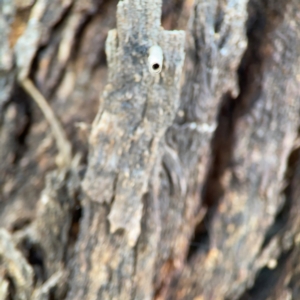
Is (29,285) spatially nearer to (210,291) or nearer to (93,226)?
(93,226)

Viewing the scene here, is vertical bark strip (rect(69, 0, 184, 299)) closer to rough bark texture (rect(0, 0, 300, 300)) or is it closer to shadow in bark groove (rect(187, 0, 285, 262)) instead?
rough bark texture (rect(0, 0, 300, 300))

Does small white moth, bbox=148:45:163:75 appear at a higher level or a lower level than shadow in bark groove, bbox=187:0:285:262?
higher

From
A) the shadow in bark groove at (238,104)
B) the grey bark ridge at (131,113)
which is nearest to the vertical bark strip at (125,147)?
the grey bark ridge at (131,113)

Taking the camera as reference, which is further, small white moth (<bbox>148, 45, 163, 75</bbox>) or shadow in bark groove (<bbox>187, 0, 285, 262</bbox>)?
shadow in bark groove (<bbox>187, 0, 285, 262</bbox>)

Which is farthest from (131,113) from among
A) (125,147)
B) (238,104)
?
(238,104)

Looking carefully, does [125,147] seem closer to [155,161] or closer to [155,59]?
[155,161]

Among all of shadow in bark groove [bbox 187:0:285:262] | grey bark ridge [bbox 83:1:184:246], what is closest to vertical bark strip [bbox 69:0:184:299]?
grey bark ridge [bbox 83:1:184:246]
